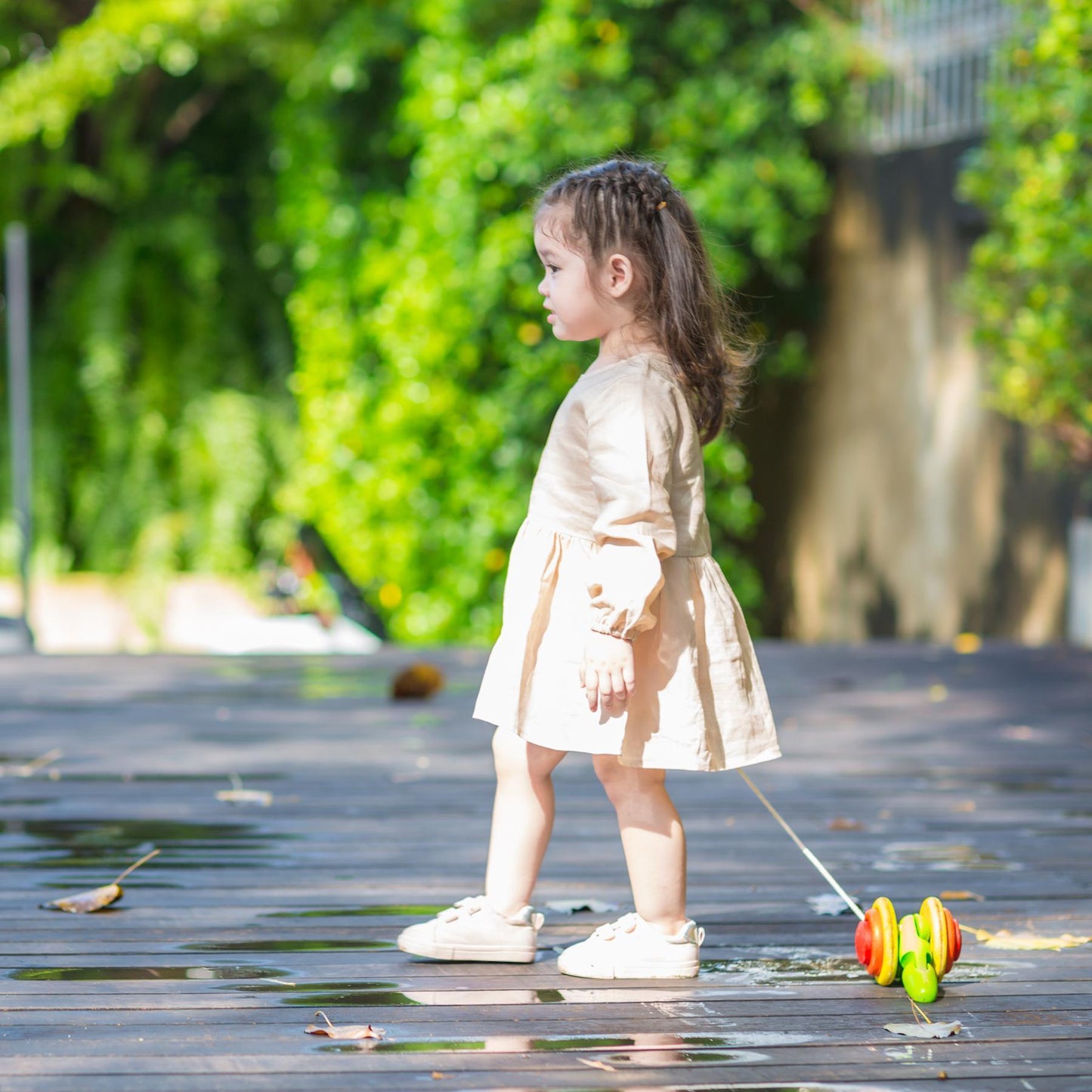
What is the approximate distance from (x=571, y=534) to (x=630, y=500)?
0.61ft

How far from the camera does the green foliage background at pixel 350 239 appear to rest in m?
7.84

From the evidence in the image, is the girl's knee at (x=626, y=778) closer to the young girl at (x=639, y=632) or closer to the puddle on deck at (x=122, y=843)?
the young girl at (x=639, y=632)

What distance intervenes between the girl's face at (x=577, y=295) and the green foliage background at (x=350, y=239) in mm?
5207

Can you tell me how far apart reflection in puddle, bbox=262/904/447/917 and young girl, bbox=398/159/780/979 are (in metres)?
0.25

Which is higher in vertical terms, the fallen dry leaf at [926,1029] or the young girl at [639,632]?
the young girl at [639,632]

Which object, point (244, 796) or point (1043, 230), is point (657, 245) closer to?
point (244, 796)

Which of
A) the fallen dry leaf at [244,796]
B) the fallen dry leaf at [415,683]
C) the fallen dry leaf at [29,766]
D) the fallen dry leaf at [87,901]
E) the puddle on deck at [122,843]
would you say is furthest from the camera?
the fallen dry leaf at [415,683]

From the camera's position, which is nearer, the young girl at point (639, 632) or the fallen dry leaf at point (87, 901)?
the young girl at point (639, 632)

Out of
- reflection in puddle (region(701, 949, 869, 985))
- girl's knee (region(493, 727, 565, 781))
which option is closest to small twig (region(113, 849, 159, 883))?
girl's knee (region(493, 727, 565, 781))

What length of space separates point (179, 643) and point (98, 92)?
10.6ft

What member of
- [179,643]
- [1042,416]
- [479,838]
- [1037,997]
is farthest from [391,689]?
[179,643]

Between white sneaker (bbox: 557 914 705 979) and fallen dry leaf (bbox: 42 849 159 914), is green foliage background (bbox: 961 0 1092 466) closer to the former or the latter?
white sneaker (bbox: 557 914 705 979)

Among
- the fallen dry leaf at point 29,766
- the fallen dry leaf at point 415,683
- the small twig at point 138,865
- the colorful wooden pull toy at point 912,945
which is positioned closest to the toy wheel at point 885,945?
the colorful wooden pull toy at point 912,945

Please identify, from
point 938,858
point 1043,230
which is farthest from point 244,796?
point 1043,230
